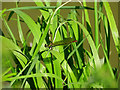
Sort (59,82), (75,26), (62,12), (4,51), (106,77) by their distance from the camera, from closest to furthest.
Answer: (106,77), (4,51), (59,82), (75,26), (62,12)

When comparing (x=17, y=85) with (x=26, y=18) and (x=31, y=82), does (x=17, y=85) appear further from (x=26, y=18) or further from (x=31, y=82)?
(x=26, y=18)

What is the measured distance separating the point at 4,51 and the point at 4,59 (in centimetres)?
20

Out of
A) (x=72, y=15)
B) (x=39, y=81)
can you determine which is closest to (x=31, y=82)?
(x=39, y=81)

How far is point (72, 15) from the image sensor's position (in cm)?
96

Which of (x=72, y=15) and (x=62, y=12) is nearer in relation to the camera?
(x=72, y=15)

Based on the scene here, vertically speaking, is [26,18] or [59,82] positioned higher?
[26,18]

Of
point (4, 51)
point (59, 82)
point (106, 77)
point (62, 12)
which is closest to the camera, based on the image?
point (106, 77)

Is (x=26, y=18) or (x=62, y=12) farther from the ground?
(x=62, y=12)

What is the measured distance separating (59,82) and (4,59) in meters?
0.26

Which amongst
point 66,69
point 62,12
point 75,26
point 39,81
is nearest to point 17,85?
point 39,81

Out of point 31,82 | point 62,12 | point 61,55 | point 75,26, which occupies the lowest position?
point 31,82

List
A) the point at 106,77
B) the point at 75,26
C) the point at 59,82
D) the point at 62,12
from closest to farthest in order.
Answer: the point at 106,77 → the point at 59,82 → the point at 75,26 → the point at 62,12

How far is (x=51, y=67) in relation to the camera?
806 millimetres

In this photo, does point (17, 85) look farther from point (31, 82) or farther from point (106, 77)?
point (106, 77)
